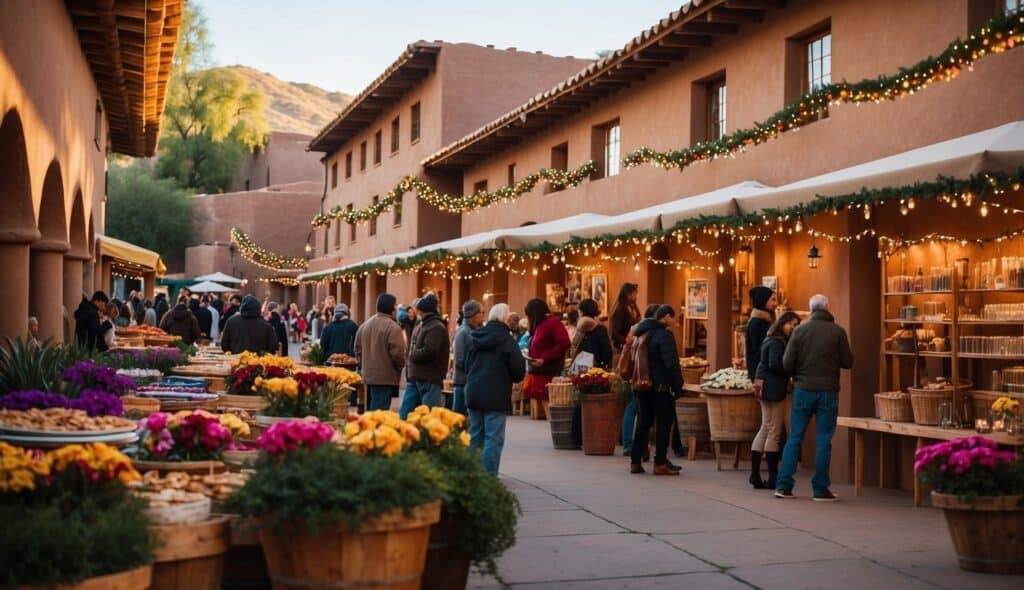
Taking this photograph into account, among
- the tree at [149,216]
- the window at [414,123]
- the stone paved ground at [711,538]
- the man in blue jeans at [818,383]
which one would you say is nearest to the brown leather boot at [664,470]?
the stone paved ground at [711,538]

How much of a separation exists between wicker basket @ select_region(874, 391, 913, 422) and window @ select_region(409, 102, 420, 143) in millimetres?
23896

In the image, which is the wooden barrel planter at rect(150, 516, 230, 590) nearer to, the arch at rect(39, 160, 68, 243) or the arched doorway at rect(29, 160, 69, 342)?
the arched doorway at rect(29, 160, 69, 342)

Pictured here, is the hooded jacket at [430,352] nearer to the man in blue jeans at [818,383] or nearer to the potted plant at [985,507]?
the man in blue jeans at [818,383]

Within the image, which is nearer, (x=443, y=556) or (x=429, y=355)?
(x=443, y=556)

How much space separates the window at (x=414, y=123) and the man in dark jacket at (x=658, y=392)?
21880 millimetres

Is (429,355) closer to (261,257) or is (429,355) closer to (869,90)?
(869,90)

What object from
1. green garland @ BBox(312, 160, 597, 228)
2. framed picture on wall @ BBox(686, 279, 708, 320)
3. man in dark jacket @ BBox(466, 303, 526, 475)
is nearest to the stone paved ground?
man in dark jacket @ BBox(466, 303, 526, 475)

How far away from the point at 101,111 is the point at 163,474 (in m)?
16.9

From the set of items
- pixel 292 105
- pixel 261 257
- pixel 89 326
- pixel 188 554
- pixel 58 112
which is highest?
pixel 292 105

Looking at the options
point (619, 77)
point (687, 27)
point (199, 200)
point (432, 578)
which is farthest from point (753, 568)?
point (199, 200)

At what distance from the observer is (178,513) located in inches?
213

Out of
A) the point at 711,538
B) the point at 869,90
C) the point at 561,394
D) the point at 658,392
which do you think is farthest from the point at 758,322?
the point at 711,538

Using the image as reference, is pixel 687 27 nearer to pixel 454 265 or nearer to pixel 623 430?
pixel 623 430

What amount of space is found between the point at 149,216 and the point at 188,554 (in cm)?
5471
